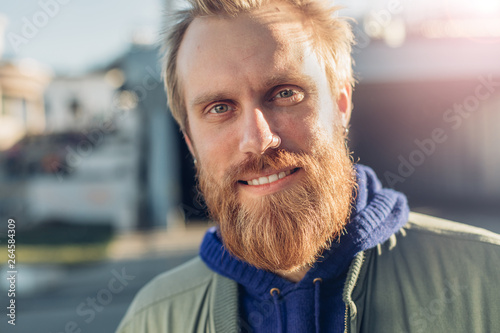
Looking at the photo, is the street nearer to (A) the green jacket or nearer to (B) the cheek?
(A) the green jacket

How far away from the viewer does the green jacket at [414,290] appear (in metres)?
1.35

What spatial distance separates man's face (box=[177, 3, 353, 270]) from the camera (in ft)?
4.66

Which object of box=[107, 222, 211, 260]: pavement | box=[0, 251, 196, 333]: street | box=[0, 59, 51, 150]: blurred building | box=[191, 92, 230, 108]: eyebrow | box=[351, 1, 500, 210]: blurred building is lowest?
box=[0, 251, 196, 333]: street

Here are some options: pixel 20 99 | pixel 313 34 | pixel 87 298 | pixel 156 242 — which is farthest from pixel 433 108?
pixel 20 99

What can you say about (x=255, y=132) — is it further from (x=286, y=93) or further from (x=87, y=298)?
(x=87, y=298)

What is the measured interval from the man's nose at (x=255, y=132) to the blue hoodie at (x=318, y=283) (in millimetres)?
418

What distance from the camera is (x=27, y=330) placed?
6.20 metres

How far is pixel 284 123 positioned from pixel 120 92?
1303 cm

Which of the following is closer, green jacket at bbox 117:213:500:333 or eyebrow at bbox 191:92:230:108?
green jacket at bbox 117:213:500:333

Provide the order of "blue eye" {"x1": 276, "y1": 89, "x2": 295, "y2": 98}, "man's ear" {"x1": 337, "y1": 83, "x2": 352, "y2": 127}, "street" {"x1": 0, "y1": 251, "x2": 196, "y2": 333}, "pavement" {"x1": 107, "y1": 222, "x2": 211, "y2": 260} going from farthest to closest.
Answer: "pavement" {"x1": 107, "y1": 222, "x2": 211, "y2": 260}
"street" {"x1": 0, "y1": 251, "x2": 196, "y2": 333}
"man's ear" {"x1": 337, "y1": 83, "x2": 352, "y2": 127}
"blue eye" {"x1": 276, "y1": 89, "x2": 295, "y2": 98}

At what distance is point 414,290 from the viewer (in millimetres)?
1428

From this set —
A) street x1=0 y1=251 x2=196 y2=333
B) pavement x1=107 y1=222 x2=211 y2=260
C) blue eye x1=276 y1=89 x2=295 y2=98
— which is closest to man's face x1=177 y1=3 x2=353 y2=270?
blue eye x1=276 y1=89 x2=295 y2=98

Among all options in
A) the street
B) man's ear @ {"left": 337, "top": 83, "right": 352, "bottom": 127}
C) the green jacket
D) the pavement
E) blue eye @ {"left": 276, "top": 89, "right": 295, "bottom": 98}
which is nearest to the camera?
the green jacket

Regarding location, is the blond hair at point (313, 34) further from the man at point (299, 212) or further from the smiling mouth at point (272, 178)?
the smiling mouth at point (272, 178)
